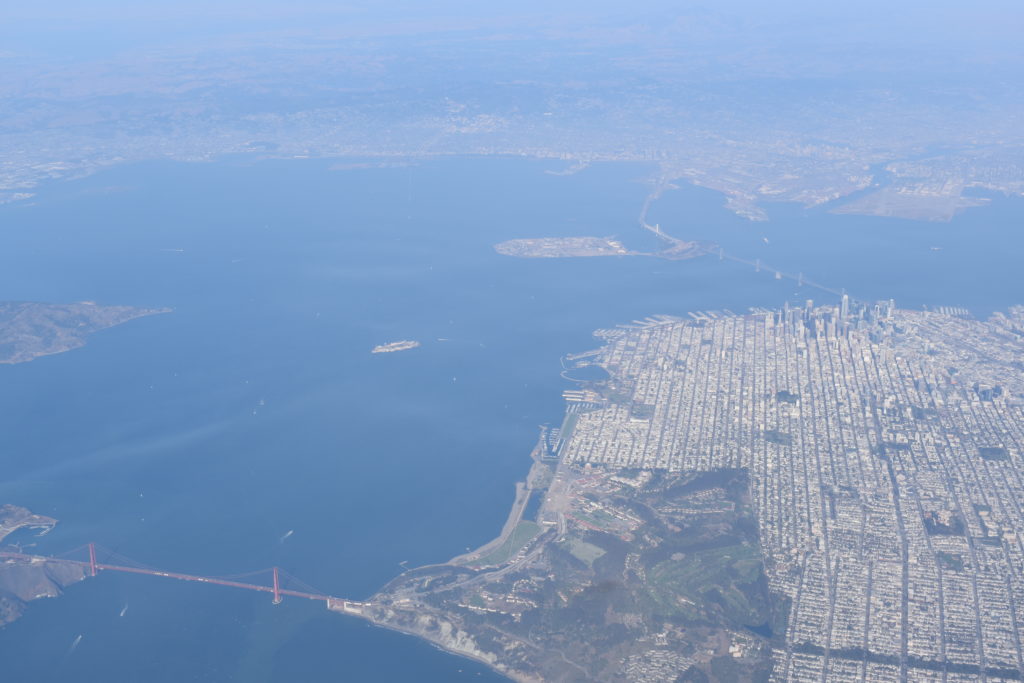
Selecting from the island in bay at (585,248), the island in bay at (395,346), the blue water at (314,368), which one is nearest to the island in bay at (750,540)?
the blue water at (314,368)

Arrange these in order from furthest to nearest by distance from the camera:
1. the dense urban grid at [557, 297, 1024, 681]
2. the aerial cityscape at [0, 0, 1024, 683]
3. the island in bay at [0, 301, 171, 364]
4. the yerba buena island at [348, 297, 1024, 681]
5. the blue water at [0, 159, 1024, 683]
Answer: the island in bay at [0, 301, 171, 364] → the blue water at [0, 159, 1024, 683] → the aerial cityscape at [0, 0, 1024, 683] → the dense urban grid at [557, 297, 1024, 681] → the yerba buena island at [348, 297, 1024, 681]

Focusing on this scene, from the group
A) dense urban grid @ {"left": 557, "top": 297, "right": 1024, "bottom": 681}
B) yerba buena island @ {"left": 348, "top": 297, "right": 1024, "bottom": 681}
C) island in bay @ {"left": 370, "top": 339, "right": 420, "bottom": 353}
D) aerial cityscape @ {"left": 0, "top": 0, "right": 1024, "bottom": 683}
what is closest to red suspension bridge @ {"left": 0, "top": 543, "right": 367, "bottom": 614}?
aerial cityscape @ {"left": 0, "top": 0, "right": 1024, "bottom": 683}

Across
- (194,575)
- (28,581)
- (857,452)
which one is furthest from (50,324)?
(857,452)

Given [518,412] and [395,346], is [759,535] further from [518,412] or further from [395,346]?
[395,346]

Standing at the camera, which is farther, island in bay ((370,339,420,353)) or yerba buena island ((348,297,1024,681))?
island in bay ((370,339,420,353))

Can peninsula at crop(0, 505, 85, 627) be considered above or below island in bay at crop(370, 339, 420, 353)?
above

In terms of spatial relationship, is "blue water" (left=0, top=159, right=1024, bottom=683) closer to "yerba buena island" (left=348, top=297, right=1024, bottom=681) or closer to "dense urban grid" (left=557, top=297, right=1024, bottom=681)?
"yerba buena island" (left=348, top=297, right=1024, bottom=681)
